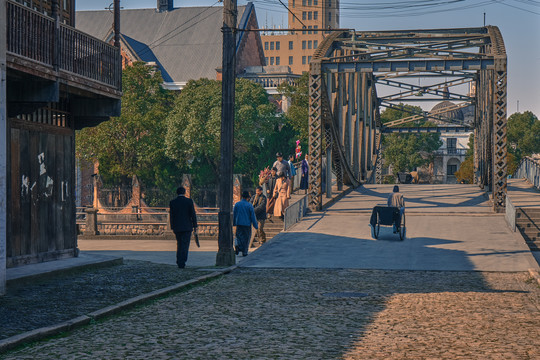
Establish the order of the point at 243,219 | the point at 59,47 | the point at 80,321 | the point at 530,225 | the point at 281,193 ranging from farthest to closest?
the point at 281,193 < the point at 530,225 < the point at 243,219 < the point at 59,47 < the point at 80,321

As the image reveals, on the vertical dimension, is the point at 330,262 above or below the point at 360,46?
below

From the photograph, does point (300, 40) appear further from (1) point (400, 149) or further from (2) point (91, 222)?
(2) point (91, 222)

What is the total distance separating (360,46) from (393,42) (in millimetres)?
1444

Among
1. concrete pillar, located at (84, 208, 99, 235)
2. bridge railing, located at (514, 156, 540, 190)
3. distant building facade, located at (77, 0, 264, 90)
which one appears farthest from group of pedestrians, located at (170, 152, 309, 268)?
distant building facade, located at (77, 0, 264, 90)

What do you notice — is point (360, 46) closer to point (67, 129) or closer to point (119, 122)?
point (67, 129)

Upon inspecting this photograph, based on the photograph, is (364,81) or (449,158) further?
(449,158)

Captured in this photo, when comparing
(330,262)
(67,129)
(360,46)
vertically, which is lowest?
(330,262)

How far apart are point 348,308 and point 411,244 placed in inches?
364

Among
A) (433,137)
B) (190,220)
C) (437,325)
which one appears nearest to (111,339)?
(437,325)

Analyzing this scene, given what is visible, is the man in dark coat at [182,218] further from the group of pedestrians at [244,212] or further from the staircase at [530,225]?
the staircase at [530,225]

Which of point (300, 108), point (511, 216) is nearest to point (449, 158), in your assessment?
point (300, 108)

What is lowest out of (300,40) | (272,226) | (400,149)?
(272,226)

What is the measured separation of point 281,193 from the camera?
25109 mm

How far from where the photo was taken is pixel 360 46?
111ft
